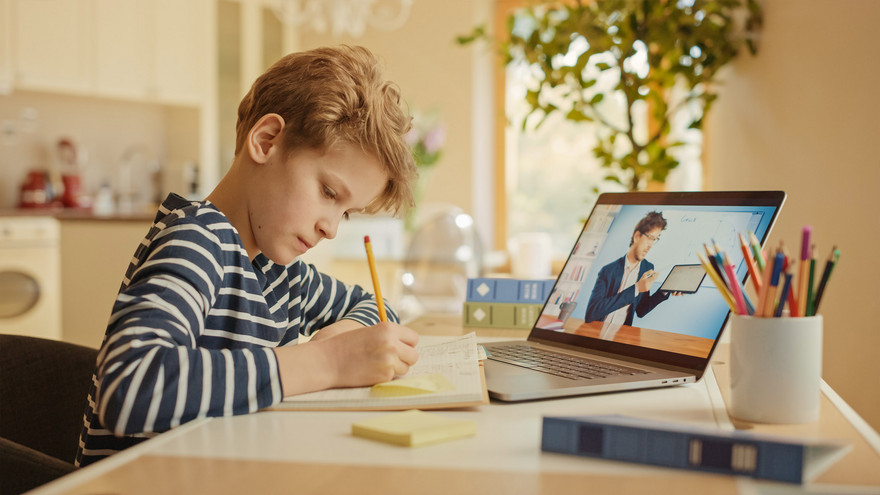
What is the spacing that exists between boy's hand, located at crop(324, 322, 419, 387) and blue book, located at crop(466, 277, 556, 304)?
50cm

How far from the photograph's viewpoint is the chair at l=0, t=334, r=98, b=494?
0.99m

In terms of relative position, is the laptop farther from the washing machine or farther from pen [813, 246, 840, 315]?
the washing machine

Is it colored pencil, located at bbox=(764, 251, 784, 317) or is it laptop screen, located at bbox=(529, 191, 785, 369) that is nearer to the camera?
colored pencil, located at bbox=(764, 251, 784, 317)

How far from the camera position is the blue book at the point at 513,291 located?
1.27 meters

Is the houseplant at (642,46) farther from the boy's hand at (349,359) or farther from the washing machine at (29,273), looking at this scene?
the washing machine at (29,273)

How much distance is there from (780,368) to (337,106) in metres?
0.58

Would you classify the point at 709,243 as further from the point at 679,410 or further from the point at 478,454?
the point at 478,454

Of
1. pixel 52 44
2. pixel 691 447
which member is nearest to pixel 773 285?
pixel 691 447

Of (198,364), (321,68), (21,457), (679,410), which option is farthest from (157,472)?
(321,68)

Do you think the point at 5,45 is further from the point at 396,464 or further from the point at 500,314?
the point at 396,464

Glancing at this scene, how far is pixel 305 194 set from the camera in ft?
3.03

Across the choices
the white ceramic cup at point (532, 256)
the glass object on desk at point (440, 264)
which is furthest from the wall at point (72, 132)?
the white ceramic cup at point (532, 256)

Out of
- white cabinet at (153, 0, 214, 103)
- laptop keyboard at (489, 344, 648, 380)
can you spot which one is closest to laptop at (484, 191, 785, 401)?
laptop keyboard at (489, 344, 648, 380)

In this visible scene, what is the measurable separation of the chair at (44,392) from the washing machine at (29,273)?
2490 millimetres
